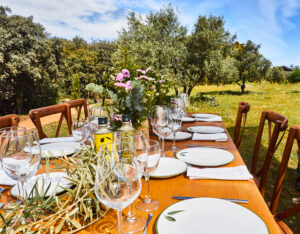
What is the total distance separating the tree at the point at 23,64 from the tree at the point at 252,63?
11681mm

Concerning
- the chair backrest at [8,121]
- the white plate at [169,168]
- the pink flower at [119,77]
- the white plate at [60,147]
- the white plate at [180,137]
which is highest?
the pink flower at [119,77]

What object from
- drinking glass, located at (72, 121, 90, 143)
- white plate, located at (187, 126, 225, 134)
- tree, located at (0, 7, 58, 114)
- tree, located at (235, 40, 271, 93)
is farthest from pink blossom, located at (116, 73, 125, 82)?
tree, located at (235, 40, 271, 93)

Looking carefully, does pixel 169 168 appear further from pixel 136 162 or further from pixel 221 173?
pixel 136 162

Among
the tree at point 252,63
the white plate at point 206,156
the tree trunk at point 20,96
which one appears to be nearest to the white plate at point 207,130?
the white plate at point 206,156

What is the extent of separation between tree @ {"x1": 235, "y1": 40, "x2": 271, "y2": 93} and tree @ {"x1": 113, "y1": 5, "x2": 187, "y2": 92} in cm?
606

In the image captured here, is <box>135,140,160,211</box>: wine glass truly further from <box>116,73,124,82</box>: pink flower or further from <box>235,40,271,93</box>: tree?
<box>235,40,271,93</box>: tree

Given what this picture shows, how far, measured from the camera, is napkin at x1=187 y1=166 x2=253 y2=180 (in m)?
1.12

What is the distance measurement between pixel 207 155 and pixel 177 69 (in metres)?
8.79

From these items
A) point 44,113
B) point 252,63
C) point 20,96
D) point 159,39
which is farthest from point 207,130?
point 252,63

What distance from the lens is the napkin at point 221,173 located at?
112 centimetres

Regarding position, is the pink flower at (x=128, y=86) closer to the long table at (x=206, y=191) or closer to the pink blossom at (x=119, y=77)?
the pink blossom at (x=119, y=77)

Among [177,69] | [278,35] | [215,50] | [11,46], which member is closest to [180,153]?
[177,69]

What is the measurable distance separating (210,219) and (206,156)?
2.17 ft

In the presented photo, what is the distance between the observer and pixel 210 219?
79 centimetres
